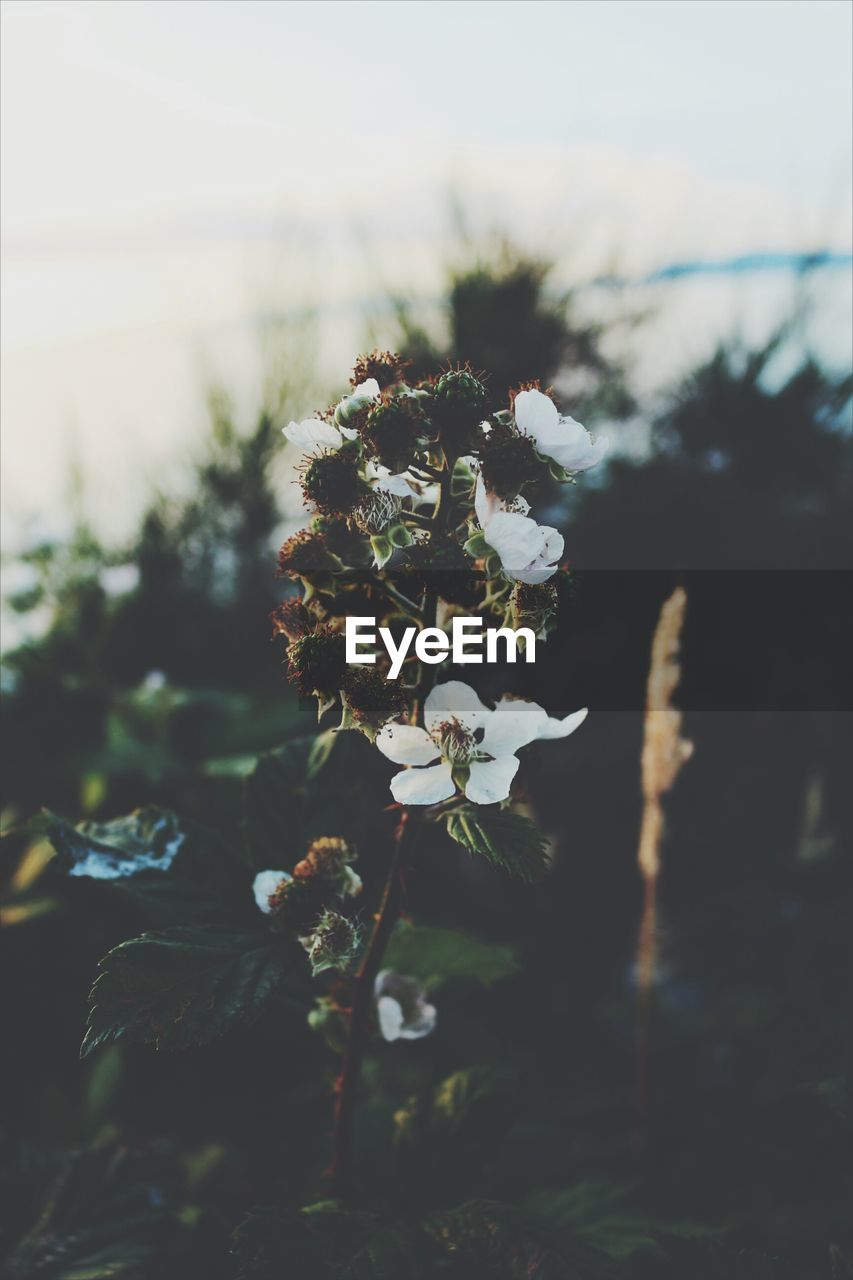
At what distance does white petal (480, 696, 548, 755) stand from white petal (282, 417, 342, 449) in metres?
0.27

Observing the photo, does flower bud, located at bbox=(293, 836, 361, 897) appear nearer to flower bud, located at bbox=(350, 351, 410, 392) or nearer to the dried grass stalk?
flower bud, located at bbox=(350, 351, 410, 392)

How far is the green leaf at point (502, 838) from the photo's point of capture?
0.68 m

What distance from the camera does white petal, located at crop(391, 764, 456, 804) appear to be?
2.29 ft

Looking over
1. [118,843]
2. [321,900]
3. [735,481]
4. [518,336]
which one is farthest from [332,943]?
[735,481]

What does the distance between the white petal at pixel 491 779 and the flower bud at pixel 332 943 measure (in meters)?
0.18

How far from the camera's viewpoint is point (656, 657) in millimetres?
1350

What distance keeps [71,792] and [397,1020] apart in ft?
3.62

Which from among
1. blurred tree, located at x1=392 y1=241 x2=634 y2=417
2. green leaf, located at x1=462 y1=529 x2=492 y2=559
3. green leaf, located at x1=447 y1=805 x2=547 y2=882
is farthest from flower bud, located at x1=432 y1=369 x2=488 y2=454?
blurred tree, located at x1=392 y1=241 x2=634 y2=417

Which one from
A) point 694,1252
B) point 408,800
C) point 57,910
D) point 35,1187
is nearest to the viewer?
point 408,800

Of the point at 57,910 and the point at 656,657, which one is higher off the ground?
the point at 656,657

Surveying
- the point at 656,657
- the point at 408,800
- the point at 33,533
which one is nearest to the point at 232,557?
the point at 33,533

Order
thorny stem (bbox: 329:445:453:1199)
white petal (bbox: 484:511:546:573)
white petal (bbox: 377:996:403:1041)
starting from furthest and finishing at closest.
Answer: white petal (bbox: 377:996:403:1041) < thorny stem (bbox: 329:445:453:1199) < white petal (bbox: 484:511:546:573)

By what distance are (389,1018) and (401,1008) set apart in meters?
0.06

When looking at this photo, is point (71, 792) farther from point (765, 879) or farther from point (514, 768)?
point (765, 879)
